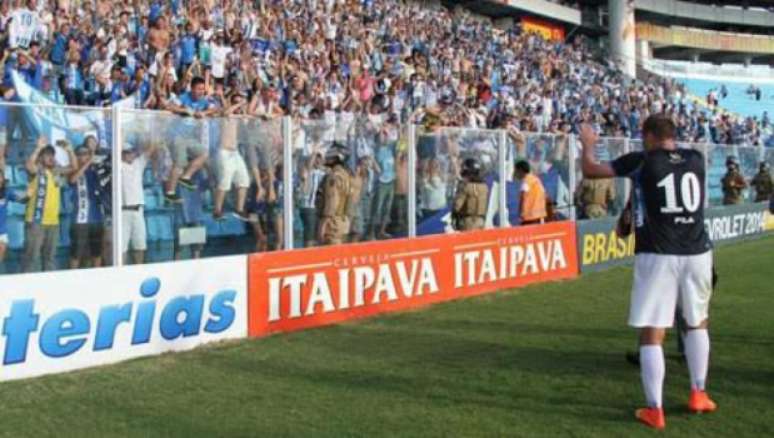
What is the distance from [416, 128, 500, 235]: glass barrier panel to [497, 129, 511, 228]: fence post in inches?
9.0

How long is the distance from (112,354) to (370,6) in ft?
72.0

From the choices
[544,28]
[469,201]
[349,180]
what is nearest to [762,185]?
[469,201]

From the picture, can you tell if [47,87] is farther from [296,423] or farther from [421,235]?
[296,423]

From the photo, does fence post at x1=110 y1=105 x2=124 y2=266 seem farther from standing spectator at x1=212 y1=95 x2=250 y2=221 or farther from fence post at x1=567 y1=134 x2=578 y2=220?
fence post at x1=567 y1=134 x2=578 y2=220

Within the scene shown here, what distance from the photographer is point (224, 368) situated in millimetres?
7926

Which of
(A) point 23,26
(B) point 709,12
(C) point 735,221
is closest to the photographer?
(A) point 23,26

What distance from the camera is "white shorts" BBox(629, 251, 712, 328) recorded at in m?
6.04

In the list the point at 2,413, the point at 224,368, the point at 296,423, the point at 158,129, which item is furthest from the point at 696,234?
the point at 158,129

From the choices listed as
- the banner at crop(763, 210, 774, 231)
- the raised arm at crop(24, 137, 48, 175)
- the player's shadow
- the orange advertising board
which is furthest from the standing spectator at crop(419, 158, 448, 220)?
the orange advertising board

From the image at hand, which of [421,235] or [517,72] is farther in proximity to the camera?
[517,72]

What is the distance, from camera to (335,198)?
1162 centimetres

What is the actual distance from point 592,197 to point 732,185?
23.8 feet

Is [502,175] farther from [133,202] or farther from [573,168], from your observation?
[133,202]

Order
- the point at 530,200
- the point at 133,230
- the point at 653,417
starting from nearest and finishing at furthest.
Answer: the point at 653,417, the point at 133,230, the point at 530,200
